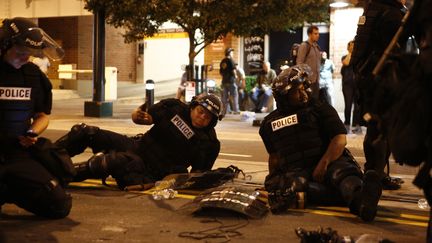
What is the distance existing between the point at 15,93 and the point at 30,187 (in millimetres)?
770

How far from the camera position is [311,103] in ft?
19.7

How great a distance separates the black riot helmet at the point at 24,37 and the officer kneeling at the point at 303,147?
2.06 m

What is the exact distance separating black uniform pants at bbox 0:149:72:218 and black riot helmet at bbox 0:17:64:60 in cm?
80

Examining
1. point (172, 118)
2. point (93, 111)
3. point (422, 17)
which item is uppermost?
point (422, 17)

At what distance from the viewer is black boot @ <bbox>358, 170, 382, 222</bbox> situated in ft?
16.2

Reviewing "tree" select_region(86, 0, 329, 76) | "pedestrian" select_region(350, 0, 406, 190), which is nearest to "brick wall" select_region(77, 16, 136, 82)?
"tree" select_region(86, 0, 329, 76)

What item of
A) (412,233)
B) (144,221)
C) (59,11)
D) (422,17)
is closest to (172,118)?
(144,221)

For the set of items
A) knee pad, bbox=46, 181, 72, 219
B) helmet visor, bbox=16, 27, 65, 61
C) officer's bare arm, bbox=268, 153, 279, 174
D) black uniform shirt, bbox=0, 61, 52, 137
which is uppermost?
helmet visor, bbox=16, 27, 65, 61

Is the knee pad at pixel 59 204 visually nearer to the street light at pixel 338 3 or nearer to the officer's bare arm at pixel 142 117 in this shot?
the officer's bare arm at pixel 142 117

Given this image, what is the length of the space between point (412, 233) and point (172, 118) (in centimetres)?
261

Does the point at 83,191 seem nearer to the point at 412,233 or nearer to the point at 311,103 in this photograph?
the point at 311,103

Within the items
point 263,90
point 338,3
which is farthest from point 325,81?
point 338,3

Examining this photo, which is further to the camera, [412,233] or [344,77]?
[344,77]

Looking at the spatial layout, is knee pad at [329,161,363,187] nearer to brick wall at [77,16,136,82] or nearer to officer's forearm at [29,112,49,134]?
officer's forearm at [29,112,49,134]
